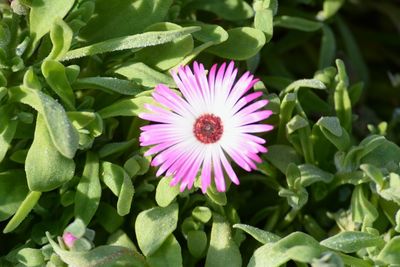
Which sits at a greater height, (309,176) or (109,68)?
(109,68)

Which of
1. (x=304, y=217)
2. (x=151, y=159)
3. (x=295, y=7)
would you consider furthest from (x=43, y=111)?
(x=295, y=7)

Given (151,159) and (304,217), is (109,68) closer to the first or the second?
(151,159)

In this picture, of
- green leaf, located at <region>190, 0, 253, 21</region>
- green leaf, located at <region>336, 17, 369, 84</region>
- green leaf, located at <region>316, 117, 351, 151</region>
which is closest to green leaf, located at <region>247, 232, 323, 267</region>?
green leaf, located at <region>316, 117, 351, 151</region>

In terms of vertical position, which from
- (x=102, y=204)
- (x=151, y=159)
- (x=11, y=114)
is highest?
(x=11, y=114)

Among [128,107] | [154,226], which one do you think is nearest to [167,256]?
[154,226]

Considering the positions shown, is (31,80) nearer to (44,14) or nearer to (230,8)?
(44,14)

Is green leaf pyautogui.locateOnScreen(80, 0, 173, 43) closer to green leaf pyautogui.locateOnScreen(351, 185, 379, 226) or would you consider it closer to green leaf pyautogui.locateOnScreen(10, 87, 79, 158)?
green leaf pyautogui.locateOnScreen(10, 87, 79, 158)
